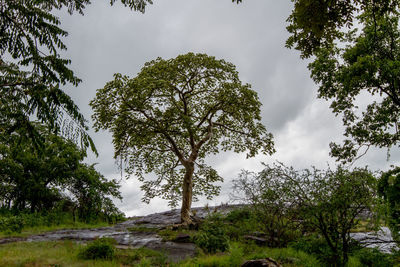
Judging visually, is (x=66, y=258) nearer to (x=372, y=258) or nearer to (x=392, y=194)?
(x=392, y=194)

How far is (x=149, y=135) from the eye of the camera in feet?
51.0

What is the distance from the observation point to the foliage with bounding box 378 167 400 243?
17.4 ft

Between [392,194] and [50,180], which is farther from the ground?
[50,180]

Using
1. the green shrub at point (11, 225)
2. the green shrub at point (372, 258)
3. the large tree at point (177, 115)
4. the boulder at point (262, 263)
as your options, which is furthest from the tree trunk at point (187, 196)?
the green shrub at point (11, 225)

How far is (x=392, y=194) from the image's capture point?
5.35 metres

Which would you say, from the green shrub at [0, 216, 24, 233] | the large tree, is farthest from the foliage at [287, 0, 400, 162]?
the green shrub at [0, 216, 24, 233]

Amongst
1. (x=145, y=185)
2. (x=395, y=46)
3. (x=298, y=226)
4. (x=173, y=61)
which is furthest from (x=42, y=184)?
(x=395, y=46)

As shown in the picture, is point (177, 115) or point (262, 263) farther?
point (177, 115)

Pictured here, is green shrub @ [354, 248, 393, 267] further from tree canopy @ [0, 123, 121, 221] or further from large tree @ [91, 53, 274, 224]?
tree canopy @ [0, 123, 121, 221]

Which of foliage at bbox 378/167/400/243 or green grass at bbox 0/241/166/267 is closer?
foliage at bbox 378/167/400/243

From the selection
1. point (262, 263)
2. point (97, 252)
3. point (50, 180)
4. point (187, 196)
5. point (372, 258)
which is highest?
point (50, 180)

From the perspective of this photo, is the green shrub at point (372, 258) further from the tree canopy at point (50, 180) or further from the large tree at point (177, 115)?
the tree canopy at point (50, 180)

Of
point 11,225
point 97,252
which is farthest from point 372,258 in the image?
point 11,225

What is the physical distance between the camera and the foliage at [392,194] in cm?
531
